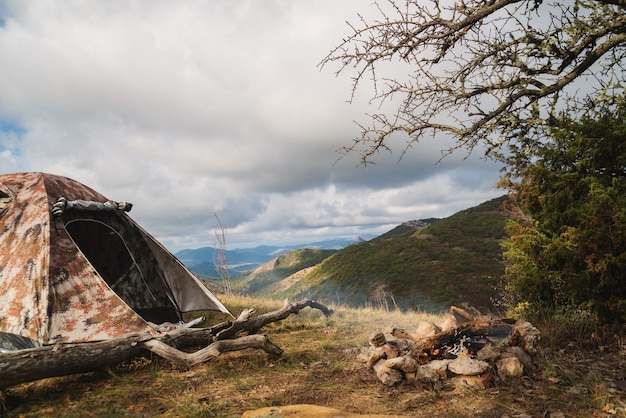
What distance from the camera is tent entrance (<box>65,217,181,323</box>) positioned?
8078 mm

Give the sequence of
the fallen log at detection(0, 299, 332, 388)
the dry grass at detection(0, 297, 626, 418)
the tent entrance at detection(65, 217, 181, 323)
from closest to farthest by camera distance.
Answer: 1. the dry grass at detection(0, 297, 626, 418)
2. the fallen log at detection(0, 299, 332, 388)
3. the tent entrance at detection(65, 217, 181, 323)

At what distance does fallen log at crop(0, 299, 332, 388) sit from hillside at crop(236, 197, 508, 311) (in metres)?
24.1

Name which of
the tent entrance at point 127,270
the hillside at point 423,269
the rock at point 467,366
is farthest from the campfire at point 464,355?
the hillside at point 423,269

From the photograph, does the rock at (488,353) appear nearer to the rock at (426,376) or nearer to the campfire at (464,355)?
the campfire at (464,355)

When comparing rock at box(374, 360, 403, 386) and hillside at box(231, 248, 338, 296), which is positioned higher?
rock at box(374, 360, 403, 386)

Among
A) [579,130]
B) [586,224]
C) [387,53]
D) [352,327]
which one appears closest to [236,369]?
[352,327]

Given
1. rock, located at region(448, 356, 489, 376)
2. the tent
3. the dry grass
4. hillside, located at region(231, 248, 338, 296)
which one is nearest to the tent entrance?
the tent

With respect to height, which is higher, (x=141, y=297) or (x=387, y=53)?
(x=387, y=53)

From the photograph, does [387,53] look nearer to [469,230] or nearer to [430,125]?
[430,125]

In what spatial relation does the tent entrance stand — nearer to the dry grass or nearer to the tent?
the tent

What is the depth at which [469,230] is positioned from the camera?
51500 millimetres

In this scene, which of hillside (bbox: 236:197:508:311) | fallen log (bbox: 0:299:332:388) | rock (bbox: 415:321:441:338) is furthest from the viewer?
hillside (bbox: 236:197:508:311)

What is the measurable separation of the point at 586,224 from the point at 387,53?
412cm

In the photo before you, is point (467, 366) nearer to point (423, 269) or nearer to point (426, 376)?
point (426, 376)
